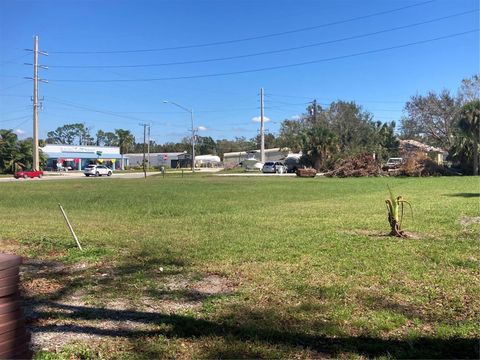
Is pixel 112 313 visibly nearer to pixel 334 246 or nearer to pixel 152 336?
pixel 152 336

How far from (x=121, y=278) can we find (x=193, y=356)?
301cm

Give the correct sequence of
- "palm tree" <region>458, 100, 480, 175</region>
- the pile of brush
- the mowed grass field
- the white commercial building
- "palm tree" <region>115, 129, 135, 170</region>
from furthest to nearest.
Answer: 1. "palm tree" <region>115, 129, 135, 170</region>
2. the white commercial building
3. the pile of brush
4. "palm tree" <region>458, 100, 480, 175</region>
5. the mowed grass field

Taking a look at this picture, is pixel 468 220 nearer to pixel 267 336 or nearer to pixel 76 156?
pixel 267 336

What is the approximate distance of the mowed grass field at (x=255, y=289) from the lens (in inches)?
170

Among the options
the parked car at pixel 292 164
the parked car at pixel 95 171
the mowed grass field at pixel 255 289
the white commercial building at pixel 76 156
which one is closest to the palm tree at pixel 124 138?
the white commercial building at pixel 76 156

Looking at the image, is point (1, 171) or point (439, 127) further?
point (1, 171)

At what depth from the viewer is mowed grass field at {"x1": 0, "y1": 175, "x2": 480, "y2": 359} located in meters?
4.32

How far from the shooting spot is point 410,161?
4616 cm

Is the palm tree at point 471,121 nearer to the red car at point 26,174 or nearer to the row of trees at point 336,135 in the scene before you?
the row of trees at point 336,135

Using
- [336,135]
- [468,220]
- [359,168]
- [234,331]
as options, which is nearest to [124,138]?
[336,135]

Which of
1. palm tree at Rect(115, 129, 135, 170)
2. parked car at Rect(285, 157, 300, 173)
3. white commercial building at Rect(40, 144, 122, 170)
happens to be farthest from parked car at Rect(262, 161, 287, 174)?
palm tree at Rect(115, 129, 135, 170)

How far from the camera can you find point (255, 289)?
6090 mm

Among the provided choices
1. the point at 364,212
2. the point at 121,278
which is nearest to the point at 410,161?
the point at 364,212

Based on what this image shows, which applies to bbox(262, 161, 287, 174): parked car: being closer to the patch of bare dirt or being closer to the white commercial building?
the white commercial building
